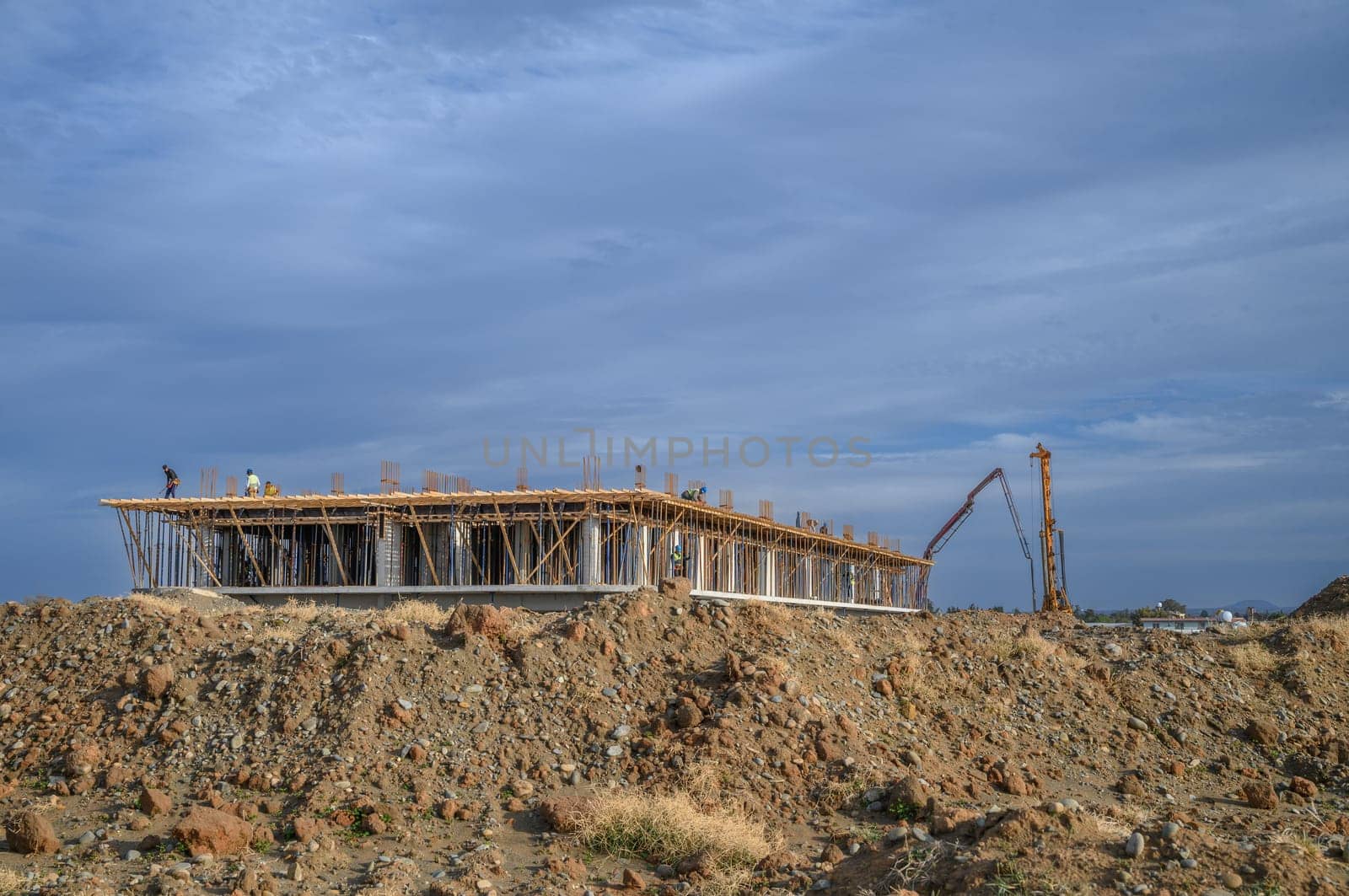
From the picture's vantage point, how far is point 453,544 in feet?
109

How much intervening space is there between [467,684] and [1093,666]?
9.07 meters

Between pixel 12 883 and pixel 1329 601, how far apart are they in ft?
86.4

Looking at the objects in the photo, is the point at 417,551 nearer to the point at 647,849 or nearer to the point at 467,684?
the point at 467,684

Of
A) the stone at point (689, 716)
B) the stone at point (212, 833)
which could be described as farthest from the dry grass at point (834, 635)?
the stone at point (212, 833)

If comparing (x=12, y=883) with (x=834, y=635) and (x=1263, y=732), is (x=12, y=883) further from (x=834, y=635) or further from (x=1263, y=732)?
(x=1263, y=732)

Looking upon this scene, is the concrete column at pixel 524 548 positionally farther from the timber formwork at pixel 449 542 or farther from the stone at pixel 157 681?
the stone at pixel 157 681

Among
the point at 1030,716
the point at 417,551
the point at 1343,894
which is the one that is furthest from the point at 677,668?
the point at 417,551

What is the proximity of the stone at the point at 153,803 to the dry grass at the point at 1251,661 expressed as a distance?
589 inches

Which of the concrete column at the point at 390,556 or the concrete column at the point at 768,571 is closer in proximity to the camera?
the concrete column at the point at 390,556

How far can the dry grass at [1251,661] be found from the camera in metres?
17.3

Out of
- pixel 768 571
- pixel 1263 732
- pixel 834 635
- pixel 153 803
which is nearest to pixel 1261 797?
pixel 1263 732

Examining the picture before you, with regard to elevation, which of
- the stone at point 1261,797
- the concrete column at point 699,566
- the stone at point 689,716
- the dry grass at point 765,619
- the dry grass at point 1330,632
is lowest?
the stone at point 1261,797

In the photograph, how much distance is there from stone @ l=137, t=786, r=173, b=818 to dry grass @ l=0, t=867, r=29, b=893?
1.53 metres

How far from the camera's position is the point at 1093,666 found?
16328mm
